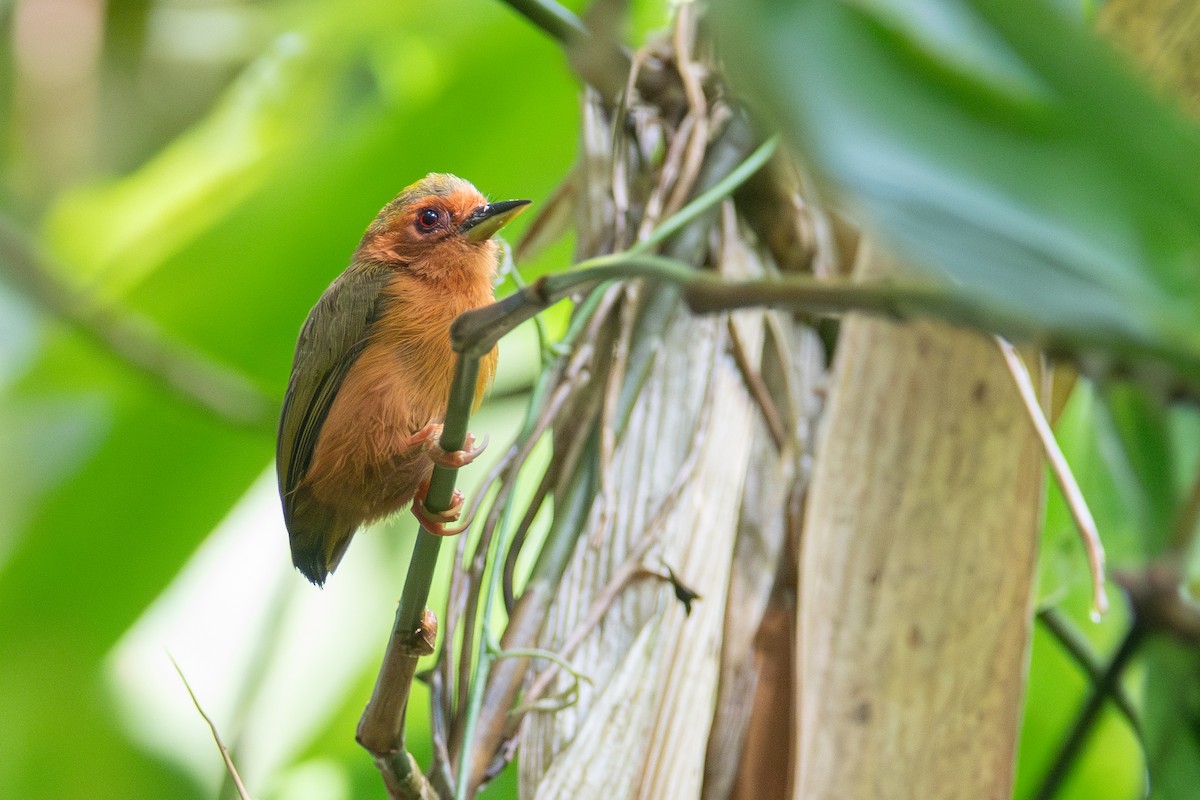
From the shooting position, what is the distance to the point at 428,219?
1.84 meters

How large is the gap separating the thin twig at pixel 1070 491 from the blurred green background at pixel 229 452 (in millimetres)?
735

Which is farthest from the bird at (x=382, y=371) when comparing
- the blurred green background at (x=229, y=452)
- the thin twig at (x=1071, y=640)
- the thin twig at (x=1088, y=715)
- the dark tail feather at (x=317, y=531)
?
the thin twig at (x=1071, y=640)

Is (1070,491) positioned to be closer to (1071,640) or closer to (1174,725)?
(1174,725)

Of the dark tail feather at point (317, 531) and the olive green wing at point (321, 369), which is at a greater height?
the olive green wing at point (321, 369)

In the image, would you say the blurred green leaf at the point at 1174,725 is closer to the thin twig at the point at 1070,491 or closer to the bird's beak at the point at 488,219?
the thin twig at the point at 1070,491

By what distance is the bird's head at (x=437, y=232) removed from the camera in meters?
1.78

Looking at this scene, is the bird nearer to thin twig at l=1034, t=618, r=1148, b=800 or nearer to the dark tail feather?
the dark tail feather

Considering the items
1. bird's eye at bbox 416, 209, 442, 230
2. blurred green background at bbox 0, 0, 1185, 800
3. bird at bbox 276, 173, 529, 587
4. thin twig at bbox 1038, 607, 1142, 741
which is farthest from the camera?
blurred green background at bbox 0, 0, 1185, 800

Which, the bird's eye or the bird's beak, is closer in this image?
the bird's beak

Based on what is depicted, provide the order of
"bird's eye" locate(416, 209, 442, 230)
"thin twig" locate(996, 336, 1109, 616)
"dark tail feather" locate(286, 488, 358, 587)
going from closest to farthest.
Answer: "thin twig" locate(996, 336, 1109, 616) → "dark tail feather" locate(286, 488, 358, 587) → "bird's eye" locate(416, 209, 442, 230)

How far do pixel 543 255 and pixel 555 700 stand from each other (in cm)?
124

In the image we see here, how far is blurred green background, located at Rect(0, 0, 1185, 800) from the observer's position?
2244 mm

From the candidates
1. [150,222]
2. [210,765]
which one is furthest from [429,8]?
[210,765]

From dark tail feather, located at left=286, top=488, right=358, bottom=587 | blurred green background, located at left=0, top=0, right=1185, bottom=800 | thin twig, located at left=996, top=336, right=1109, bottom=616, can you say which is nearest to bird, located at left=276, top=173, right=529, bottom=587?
dark tail feather, located at left=286, top=488, right=358, bottom=587
